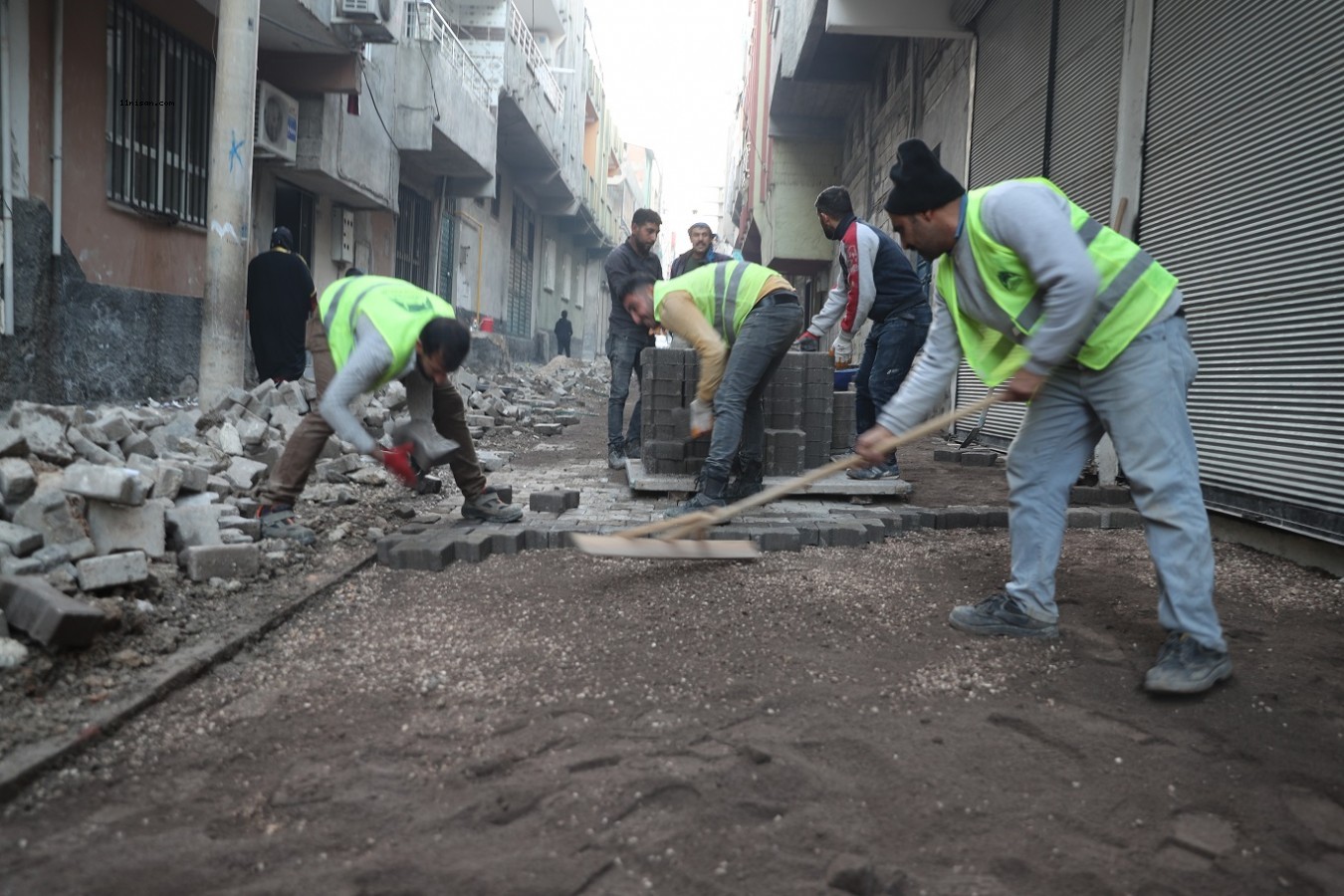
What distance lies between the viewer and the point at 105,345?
717 centimetres

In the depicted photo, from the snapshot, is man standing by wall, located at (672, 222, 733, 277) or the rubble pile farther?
man standing by wall, located at (672, 222, 733, 277)

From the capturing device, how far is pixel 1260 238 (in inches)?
169

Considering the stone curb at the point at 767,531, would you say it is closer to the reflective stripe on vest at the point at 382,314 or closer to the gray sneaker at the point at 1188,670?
the reflective stripe on vest at the point at 382,314

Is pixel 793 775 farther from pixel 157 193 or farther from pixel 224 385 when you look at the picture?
pixel 157 193

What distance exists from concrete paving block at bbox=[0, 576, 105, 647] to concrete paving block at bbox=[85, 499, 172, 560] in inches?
27.4

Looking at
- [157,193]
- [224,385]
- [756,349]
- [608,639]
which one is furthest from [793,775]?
[157,193]

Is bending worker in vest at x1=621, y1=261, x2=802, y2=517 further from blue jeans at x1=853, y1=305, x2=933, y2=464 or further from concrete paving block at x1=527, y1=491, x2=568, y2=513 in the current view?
blue jeans at x1=853, y1=305, x2=933, y2=464

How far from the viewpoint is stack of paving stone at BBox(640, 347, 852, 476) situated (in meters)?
5.48

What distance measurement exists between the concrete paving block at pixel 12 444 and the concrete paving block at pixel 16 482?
8 cm

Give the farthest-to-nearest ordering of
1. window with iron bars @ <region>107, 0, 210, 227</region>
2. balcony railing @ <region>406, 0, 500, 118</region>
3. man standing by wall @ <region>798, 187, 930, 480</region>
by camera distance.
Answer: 1. balcony railing @ <region>406, 0, 500, 118</region>
2. window with iron bars @ <region>107, 0, 210, 227</region>
3. man standing by wall @ <region>798, 187, 930, 480</region>

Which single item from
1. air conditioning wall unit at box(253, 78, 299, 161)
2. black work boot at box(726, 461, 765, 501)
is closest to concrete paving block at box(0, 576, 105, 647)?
black work boot at box(726, 461, 765, 501)

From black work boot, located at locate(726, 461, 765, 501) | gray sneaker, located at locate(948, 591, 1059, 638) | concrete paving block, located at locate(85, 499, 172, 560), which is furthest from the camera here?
black work boot, located at locate(726, 461, 765, 501)

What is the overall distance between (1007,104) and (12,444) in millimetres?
7729

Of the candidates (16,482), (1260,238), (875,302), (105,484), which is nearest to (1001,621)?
(1260,238)
